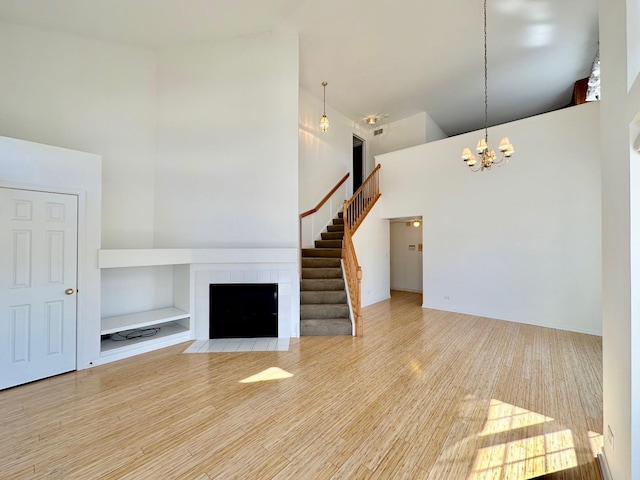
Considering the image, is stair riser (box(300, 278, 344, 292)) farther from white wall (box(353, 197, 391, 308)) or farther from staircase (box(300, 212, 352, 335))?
white wall (box(353, 197, 391, 308))

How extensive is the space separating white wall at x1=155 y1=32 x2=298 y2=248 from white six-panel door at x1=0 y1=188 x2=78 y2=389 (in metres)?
1.39

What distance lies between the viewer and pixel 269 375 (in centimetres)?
307

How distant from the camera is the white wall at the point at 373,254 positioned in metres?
6.32

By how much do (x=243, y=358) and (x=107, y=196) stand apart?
10.8 ft

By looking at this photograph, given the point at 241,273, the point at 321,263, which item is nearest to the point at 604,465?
the point at 241,273

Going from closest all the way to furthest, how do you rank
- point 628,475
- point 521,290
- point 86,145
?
point 628,475
point 86,145
point 521,290

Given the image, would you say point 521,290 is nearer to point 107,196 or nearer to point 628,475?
point 628,475

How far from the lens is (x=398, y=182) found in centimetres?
680

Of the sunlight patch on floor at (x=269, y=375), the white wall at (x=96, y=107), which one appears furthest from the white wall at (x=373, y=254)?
the white wall at (x=96, y=107)

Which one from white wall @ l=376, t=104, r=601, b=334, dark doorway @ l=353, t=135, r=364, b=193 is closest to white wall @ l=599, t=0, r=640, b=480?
white wall @ l=376, t=104, r=601, b=334

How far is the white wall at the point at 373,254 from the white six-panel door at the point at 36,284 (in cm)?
497

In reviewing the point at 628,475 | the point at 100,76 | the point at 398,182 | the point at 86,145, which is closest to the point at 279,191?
the point at 86,145

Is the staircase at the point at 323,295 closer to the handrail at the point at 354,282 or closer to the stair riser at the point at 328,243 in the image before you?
the stair riser at the point at 328,243

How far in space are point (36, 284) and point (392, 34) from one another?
6.65m
